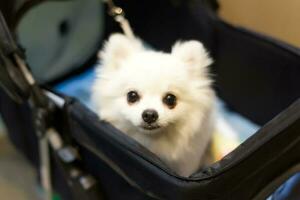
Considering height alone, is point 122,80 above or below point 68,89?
above

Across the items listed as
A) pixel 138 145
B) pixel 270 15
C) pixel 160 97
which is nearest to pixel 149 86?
pixel 160 97

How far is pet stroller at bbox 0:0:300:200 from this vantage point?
0.91 metres

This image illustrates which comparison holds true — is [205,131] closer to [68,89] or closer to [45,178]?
[45,178]

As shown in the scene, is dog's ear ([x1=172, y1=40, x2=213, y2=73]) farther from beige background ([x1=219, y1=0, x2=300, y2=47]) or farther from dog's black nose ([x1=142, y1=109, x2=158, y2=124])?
beige background ([x1=219, y1=0, x2=300, y2=47])

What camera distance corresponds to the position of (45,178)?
138 cm

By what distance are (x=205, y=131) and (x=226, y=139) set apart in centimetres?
26

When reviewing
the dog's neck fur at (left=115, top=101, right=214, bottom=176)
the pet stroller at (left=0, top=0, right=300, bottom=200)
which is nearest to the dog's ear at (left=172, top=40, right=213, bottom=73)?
the dog's neck fur at (left=115, top=101, right=214, bottom=176)

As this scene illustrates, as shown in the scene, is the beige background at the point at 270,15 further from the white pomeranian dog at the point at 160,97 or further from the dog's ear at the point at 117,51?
the dog's ear at the point at 117,51

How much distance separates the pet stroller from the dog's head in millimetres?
55

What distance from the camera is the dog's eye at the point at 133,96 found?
1.04 metres

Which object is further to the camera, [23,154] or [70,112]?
[23,154]

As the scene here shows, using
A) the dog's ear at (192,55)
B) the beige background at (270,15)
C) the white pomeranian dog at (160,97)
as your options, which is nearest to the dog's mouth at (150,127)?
the white pomeranian dog at (160,97)

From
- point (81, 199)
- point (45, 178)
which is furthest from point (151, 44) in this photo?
point (81, 199)

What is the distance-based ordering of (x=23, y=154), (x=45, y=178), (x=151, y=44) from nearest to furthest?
(x=45, y=178) < (x=23, y=154) < (x=151, y=44)
